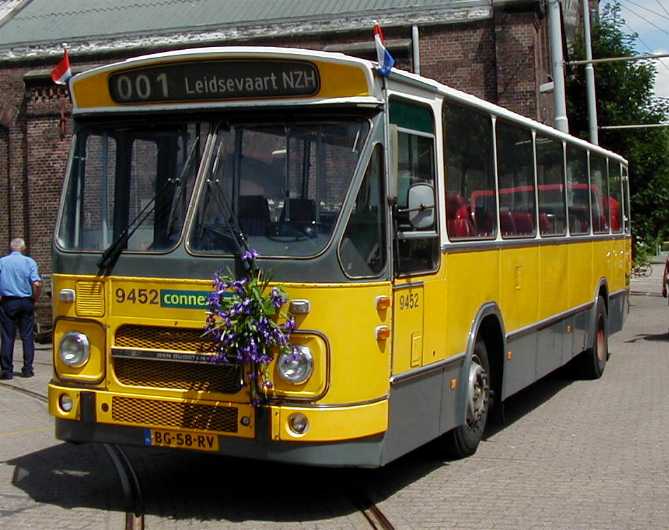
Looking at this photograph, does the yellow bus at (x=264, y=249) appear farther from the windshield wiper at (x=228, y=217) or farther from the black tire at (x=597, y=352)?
the black tire at (x=597, y=352)

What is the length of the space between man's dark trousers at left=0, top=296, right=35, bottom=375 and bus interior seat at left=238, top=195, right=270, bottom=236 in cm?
781

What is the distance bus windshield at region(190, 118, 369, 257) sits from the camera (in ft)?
20.5

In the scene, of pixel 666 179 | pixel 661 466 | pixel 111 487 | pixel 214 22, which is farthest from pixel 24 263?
pixel 666 179

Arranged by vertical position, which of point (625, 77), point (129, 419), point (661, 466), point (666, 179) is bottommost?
point (661, 466)

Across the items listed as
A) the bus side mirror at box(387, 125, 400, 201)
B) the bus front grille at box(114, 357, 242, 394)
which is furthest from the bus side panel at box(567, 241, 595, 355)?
the bus front grille at box(114, 357, 242, 394)

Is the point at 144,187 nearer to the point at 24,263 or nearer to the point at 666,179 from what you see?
the point at 24,263

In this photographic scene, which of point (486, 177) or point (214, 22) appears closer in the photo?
point (486, 177)

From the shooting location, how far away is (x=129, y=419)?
21.5 ft

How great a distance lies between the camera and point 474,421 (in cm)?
822

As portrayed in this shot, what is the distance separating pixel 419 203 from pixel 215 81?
1495 mm

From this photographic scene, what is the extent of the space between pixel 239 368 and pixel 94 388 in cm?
108

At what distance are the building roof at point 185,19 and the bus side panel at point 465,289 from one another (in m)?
16.6

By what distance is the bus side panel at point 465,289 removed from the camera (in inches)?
297

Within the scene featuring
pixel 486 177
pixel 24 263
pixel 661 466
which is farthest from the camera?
pixel 24 263
